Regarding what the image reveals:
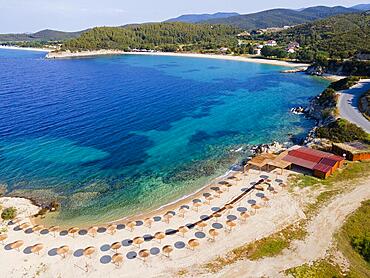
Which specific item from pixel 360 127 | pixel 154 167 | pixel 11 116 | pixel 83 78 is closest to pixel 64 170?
pixel 154 167

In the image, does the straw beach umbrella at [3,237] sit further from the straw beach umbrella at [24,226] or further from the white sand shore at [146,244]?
the straw beach umbrella at [24,226]

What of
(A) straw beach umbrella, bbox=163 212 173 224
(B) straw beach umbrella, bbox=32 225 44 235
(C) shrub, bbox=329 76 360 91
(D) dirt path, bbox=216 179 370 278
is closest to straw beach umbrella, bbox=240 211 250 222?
(D) dirt path, bbox=216 179 370 278

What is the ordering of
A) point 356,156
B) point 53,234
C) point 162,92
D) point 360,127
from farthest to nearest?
point 162,92 → point 360,127 → point 356,156 → point 53,234

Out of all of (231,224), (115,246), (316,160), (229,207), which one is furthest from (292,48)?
(115,246)

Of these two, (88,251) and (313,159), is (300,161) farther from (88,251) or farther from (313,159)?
(88,251)

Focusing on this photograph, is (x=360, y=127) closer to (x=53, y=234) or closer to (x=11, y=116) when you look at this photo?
(x=53, y=234)

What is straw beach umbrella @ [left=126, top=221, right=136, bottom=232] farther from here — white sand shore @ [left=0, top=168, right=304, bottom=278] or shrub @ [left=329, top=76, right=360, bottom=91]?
shrub @ [left=329, top=76, right=360, bottom=91]

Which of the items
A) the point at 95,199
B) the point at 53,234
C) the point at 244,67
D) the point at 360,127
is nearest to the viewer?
the point at 53,234
